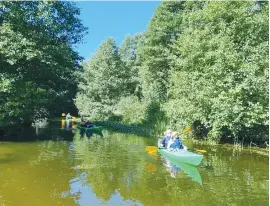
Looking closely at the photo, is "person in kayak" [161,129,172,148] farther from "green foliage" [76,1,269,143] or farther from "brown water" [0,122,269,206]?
"green foliage" [76,1,269,143]

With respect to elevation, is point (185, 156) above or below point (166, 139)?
below

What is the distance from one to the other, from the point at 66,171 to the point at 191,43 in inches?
555

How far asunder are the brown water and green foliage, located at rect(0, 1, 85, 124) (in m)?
3.80

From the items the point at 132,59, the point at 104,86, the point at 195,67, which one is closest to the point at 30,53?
the point at 195,67

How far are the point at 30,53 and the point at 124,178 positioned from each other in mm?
11652

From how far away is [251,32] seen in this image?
22578 millimetres

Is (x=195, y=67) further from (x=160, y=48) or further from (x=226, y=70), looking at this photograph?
(x=160, y=48)

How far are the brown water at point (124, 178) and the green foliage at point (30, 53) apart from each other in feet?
12.5

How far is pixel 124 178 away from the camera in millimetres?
13172

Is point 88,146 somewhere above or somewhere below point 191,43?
below

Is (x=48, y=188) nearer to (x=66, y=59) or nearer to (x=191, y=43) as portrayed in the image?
(x=66, y=59)

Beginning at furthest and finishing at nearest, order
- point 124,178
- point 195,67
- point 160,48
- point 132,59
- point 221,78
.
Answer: point 132,59 < point 160,48 < point 195,67 < point 221,78 < point 124,178

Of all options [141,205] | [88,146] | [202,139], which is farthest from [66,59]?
[141,205]

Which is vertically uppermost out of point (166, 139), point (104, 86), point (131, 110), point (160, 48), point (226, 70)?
point (160, 48)
